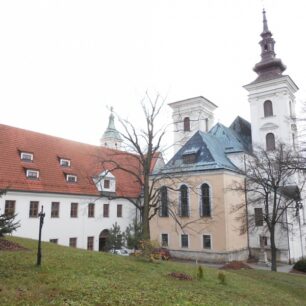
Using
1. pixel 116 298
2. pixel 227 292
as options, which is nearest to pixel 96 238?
pixel 227 292

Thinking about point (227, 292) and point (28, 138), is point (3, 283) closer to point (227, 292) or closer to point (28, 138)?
point (227, 292)

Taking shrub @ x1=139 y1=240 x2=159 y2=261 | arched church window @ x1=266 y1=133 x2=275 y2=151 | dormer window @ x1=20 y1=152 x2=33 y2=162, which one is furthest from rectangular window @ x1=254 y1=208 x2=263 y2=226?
dormer window @ x1=20 y1=152 x2=33 y2=162

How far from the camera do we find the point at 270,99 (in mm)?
36312

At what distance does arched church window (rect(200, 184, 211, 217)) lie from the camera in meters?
31.5

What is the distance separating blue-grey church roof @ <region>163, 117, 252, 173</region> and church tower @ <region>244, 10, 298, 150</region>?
227cm

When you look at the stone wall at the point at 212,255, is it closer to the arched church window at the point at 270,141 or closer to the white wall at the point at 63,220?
the white wall at the point at 63,220

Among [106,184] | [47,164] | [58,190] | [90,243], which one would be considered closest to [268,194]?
[106,184]

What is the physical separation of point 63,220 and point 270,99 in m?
24.5

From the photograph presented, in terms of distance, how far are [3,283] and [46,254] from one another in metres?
5.40

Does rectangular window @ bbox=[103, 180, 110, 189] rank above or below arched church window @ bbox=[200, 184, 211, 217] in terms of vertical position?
above

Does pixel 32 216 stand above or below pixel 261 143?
below

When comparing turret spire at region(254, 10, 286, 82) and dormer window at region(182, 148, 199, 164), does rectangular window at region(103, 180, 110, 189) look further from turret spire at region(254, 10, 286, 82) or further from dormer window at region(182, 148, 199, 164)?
turret spire at region(254, 10, 286, 82)

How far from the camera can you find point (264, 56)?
1467 inches

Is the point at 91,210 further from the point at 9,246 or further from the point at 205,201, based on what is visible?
the point at 9,246
